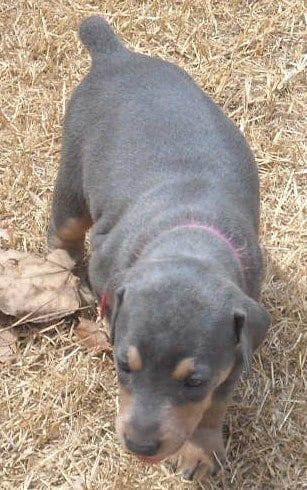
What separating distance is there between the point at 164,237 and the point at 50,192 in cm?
165

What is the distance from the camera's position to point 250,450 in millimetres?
4078

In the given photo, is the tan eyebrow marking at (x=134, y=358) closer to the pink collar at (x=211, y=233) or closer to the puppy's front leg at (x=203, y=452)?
the pink collar at (x=211, y=233)

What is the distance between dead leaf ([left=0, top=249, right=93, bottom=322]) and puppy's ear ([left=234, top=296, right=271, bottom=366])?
1380 millimetres

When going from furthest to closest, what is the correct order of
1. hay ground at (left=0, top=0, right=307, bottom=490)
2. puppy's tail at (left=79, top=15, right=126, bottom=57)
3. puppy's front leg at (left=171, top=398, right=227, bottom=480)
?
1. puppy's tail at (left=79, top=15, right=126, bottom=57)
2. hay ground at (left=0, top=0, right=307, bottom=490)
3. puppy's front leg at (left=171, top=398, right=227, bottom=480)

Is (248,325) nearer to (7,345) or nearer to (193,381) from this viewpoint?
(193,381)

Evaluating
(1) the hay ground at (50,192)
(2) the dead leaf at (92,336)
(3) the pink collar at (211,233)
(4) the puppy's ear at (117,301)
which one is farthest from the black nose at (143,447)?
(2) the dead leaf at (92,336)

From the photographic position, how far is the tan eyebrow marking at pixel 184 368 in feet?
9.86

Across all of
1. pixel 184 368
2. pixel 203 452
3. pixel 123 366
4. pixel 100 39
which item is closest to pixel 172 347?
pixel 184 368

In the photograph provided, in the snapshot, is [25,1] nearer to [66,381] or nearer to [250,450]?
[66,381]

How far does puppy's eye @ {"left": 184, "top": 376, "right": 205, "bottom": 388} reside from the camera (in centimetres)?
304

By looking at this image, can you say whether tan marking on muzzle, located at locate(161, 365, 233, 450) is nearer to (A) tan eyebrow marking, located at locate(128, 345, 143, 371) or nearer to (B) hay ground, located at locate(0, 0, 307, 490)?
(A) tan eyebrow marking, located at locate(128, 345, 143, 371)

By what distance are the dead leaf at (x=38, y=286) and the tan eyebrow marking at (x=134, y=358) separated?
1425mm

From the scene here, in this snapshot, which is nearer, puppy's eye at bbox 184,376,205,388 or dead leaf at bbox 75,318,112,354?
puppy's eye at bbox 184,376,205,388

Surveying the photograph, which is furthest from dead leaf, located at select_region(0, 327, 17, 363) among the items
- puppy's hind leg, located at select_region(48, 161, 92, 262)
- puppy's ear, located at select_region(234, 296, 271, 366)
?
puppy's ear, located at select_region(234, 296, 271, 366)
